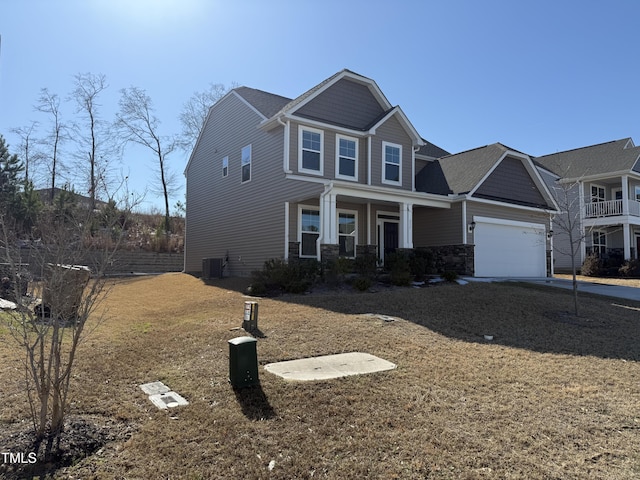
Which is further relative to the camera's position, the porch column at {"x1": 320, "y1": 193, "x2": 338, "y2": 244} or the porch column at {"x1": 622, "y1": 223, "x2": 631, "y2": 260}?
the porch column at {"x1": 622, "y1": 223, "x2": 631, "y2": 260}


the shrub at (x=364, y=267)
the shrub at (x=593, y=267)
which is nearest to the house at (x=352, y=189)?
the shrub at (x=364, y=267)

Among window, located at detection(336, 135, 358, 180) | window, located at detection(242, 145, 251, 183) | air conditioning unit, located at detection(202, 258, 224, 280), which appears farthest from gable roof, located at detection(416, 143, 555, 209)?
air conditioning unit, located at detection(202, 258, 224, 280)

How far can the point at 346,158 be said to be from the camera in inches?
627

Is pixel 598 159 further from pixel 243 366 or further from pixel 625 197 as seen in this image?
pixel 243 366

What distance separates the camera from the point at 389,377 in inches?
207

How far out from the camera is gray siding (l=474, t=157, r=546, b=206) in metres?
17.0

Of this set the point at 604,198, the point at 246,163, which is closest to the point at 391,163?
the point at 246,163

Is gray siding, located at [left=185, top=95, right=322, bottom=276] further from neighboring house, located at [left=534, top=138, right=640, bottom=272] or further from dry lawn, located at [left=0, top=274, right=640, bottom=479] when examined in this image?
neighboring house, located at [left=534, top=138, right=640, bottom=272]

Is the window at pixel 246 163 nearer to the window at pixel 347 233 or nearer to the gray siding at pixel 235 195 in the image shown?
the gray siding at pixel 235 195

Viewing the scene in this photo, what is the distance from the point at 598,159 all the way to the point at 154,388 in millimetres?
28592

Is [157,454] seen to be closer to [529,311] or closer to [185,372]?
[185,372]

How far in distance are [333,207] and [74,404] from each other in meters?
9.75

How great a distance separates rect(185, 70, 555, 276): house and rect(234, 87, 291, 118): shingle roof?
0.05 meters

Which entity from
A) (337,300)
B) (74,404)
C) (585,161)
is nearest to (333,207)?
(337,300)
